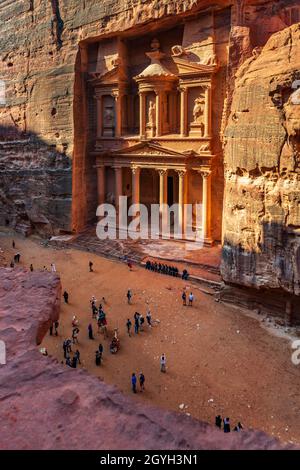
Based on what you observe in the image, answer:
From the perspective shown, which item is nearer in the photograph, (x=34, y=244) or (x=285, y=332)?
(x=285, y=332)

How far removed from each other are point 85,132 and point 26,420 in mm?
27704

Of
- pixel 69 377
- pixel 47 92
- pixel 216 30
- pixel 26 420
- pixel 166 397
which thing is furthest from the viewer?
pixel 47 92

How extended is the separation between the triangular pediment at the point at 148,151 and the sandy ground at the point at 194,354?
862 centimetres

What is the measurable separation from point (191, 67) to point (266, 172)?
1206cm

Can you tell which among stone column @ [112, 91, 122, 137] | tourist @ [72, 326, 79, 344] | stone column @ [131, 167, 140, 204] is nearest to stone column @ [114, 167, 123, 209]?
stone column @ [131, 167, 140, 204]

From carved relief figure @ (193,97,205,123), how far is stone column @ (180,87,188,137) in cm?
66

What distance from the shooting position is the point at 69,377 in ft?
9.57

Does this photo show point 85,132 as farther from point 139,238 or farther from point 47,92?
point 139,238

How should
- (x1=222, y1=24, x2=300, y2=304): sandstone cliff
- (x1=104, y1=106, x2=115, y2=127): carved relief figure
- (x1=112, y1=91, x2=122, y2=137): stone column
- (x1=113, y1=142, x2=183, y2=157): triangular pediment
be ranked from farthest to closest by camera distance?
(x1=104, y1=106, x2=115, y2=127): carved relief figure, (x1=112, y1=91, x2=122, y2=137): stone column, (x1=113, y1=142, x2=183, y2=157): triangular pediment, (x1=222, y1=24, x2=300, y2=304): sandstone cliff

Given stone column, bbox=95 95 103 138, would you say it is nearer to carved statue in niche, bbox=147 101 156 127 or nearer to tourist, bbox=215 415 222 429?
carved statue in niche, bbox=147 101 156 127

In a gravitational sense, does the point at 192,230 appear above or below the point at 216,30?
below

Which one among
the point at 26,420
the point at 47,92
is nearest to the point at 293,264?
the point at 26,420

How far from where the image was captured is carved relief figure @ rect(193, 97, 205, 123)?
81.5ft

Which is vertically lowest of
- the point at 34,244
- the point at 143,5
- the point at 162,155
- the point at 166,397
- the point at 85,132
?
the point at 166,397
